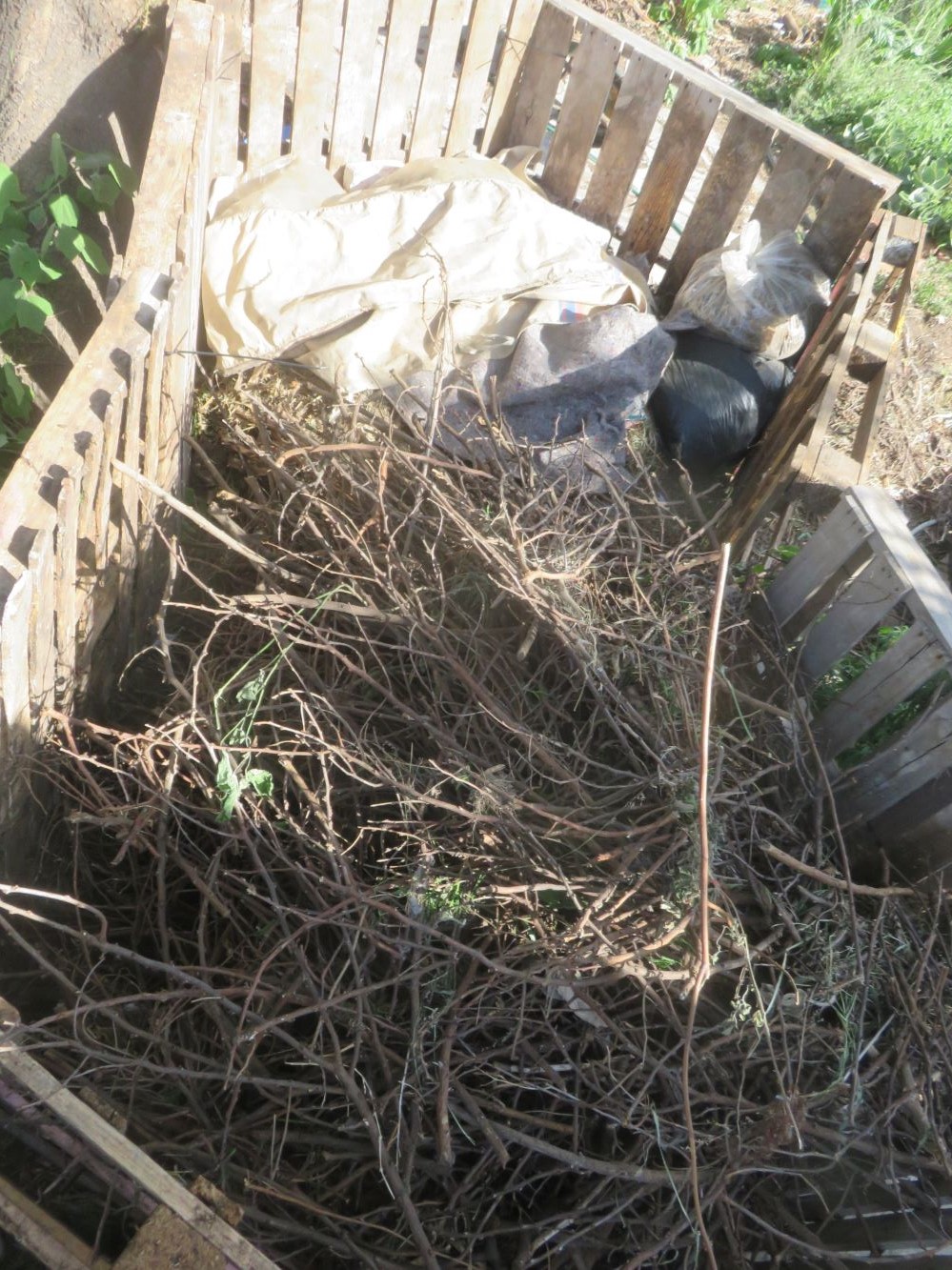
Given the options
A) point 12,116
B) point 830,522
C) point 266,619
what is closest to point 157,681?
point 266,619

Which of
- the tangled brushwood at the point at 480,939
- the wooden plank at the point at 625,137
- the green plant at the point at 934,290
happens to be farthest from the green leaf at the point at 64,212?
the green plant at the point at 934,290

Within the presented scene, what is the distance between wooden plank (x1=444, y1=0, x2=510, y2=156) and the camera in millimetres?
3998

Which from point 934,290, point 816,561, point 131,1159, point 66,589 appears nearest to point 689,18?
point 934,290

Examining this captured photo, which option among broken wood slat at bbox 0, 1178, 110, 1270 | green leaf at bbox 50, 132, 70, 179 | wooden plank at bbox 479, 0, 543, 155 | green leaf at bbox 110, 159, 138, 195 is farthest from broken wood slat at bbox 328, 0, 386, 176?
broken wood slat at bbox 0, 1178, 110, 1270

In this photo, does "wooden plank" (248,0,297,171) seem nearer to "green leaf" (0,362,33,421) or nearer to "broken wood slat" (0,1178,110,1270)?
"green leaf" (0,362,33,421)

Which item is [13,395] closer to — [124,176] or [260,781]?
[124,176]

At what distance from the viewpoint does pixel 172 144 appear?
9.34ft

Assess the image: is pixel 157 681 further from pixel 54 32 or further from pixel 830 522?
pixel 54 32

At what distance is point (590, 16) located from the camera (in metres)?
4.09

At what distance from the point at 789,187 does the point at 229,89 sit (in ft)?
7.57

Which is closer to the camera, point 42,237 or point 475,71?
point 42,237

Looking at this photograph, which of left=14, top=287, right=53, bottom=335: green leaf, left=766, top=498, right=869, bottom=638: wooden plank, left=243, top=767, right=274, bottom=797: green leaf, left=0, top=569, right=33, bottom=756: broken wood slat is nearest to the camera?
left=0, top=569, right=33, bottom=756: broken wood slat

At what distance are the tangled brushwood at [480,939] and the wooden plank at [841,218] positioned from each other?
6.69ft

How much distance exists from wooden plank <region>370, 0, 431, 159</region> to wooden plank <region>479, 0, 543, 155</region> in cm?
44
